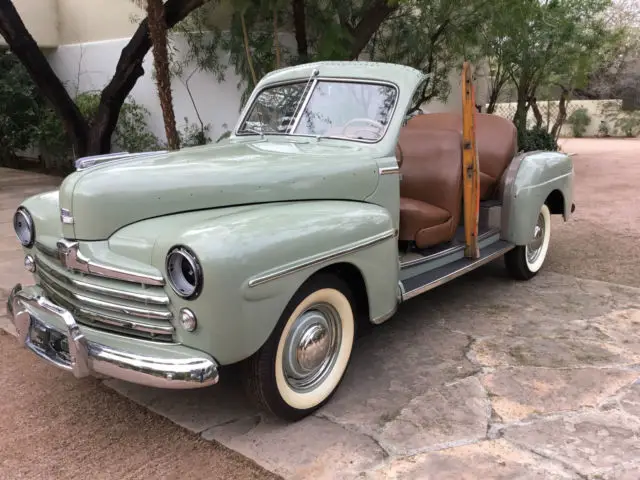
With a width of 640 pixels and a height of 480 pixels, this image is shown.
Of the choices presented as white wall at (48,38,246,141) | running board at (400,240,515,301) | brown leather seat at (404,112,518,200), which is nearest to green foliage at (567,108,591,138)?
white wall at (48,38,246,141)

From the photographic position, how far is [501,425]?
306 cm

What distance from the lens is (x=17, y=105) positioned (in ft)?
42.9

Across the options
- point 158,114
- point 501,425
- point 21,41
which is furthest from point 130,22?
point 501,425

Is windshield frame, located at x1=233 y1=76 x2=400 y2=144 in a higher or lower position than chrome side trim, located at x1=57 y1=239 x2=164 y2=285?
higher

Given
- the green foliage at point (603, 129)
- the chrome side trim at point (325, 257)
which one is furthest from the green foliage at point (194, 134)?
the green foliage at point (603, 129)

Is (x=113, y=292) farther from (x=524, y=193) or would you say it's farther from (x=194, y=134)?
(x=194, y=134)

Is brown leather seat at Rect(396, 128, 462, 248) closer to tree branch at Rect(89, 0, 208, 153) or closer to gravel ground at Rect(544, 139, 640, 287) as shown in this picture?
gravel ground at Rect(544, 139, 640, 287)

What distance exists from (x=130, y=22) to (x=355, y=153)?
979cm

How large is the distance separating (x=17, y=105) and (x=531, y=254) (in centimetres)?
1185

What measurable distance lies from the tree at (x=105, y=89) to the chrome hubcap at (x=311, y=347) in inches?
257

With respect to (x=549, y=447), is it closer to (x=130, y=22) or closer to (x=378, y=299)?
(x=378, y=299)

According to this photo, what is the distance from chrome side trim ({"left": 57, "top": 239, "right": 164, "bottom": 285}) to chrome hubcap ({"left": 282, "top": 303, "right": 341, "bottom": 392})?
772 millimetres

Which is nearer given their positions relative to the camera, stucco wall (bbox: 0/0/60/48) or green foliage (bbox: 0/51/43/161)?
green foliage (bbox: 0/51/43/161)

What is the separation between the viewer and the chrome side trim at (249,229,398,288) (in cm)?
265
